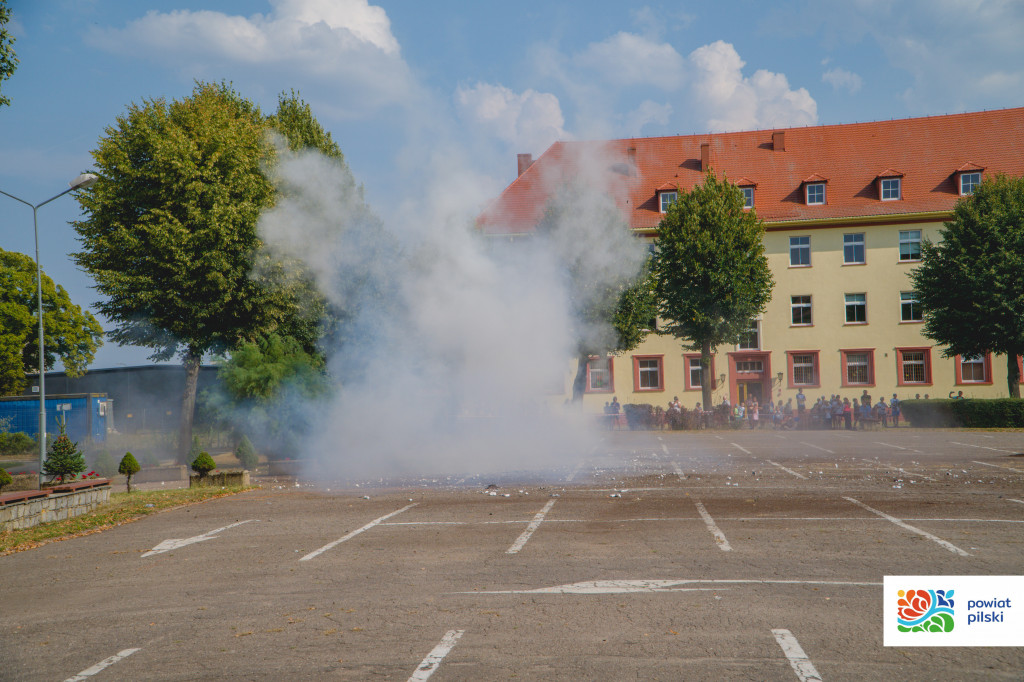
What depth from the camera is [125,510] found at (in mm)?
15883

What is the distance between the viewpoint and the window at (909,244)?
47062 millimetres

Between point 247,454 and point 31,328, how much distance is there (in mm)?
36270

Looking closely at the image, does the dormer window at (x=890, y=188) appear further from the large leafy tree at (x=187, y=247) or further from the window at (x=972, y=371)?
the large leafy tree at (x=187, y=247)

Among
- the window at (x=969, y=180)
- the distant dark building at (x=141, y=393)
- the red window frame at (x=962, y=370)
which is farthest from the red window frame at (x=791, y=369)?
the distant dark building at (x=141, y=393)

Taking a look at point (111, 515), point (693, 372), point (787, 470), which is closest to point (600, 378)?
point (693, 372)

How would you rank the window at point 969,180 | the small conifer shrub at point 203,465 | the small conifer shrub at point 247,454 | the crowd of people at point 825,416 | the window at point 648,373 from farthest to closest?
1. the window at point 648,373
2. the window at point 969,180
3. the crowd of people at point 825,416
4. the small conifer shrub at point 247,454
5. the small conifer shrub at point 203,465

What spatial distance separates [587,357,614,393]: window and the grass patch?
3012 centimetres

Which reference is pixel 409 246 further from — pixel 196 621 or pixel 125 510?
pixel 196 621

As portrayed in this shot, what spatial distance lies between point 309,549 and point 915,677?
7.70 m

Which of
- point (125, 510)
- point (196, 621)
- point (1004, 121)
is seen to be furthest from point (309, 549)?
point (1004, 121)

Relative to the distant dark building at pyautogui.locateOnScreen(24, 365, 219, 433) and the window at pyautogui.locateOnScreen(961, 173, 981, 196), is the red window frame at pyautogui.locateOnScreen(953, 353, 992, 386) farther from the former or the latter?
the distant dark building at pyautogui.locateOnScreen(24, 365, 219, 433)

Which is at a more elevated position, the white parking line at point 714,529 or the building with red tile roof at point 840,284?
the building with red tile roof at point 840,284

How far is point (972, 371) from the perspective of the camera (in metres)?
46.3

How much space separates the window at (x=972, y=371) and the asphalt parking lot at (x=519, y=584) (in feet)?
113
